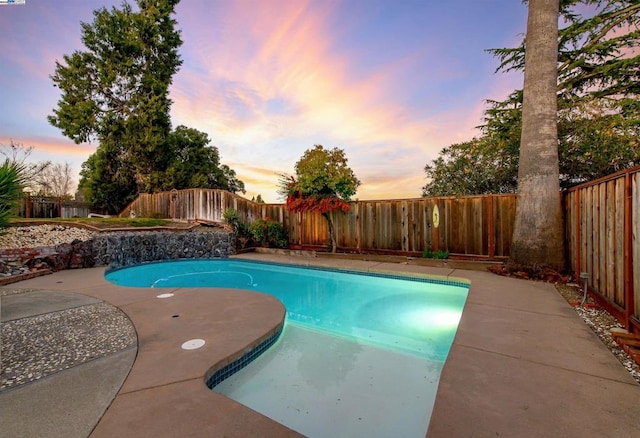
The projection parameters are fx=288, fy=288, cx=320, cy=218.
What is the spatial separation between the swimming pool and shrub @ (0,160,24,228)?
8.37ft

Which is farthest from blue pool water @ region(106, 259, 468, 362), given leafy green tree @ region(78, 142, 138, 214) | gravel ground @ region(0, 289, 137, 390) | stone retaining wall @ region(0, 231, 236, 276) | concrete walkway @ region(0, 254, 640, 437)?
leafy green tree @ region(78, 142, 138, 214)

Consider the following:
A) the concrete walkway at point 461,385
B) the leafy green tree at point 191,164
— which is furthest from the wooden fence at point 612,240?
the leafy green tree at point 191,164

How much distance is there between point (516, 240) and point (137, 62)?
18821 millimetres

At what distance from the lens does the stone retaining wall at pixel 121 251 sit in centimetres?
548

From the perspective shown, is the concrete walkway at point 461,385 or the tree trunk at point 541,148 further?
the tree trunk at point 541,148

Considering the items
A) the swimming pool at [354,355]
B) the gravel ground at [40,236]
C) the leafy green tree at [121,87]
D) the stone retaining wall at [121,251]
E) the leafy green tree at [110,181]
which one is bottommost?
the swimming pool at [354,355]

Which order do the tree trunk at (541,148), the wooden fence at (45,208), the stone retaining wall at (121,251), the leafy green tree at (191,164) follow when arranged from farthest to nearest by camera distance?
the leafy green tree at (191,164) < the wooden fence at (45,208) < the stone retaining wall at (121,251) < the tree trunk at (541,148)

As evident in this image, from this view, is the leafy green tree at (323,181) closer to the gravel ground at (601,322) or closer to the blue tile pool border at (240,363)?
the gravel ground at (601,322)

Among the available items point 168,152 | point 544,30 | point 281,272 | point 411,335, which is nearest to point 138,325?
point 411,335

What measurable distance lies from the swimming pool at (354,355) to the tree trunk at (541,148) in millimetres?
1538

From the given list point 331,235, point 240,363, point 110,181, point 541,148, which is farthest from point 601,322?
point 110,181

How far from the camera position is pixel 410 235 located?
729cm

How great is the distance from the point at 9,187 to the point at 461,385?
710cm

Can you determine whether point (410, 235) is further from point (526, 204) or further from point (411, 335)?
point (411, 335)
